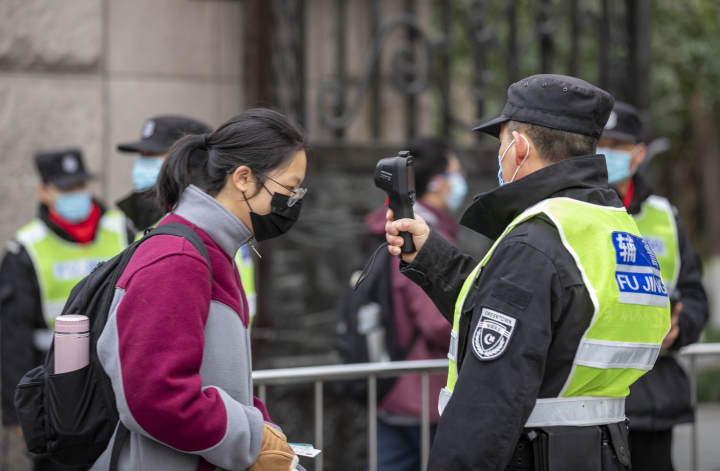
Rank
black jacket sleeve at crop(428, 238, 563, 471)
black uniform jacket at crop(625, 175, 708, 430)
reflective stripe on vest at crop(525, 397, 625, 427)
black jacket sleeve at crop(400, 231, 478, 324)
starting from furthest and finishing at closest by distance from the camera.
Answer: black uniform jacket at crop(625, 175, 708, 430) < black jacket sleeve at crop(400, 231, 478, 324) < reflective stripe on vest at crop(525, 397, 625, 427) < black jacket sleeve at crop(428, 238, 563, 471)

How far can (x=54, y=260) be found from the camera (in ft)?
14.0

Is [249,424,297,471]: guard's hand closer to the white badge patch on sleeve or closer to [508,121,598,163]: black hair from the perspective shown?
the white badge patch on sleeve

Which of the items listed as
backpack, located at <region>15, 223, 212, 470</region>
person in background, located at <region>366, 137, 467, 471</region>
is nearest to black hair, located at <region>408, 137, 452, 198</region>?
person in background, located at <region>366, 137, 467, 471</region>

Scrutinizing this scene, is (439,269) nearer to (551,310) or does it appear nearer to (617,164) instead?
(551,310)

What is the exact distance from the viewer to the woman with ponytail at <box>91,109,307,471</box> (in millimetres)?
2031

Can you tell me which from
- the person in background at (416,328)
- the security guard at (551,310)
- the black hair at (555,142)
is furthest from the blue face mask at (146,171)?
the black hair at (555,142)

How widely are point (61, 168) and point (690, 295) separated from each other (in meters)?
3.05

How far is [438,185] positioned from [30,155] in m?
2.37

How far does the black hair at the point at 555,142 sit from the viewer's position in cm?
239

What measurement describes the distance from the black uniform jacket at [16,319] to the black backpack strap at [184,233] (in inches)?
85.5

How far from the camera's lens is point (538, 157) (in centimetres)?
241

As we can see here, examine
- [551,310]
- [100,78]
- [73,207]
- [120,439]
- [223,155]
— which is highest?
[100,78]

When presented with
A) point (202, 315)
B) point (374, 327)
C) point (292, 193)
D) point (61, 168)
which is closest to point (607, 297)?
point (292, 193)

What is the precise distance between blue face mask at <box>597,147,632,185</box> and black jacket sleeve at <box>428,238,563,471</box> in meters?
1.62
